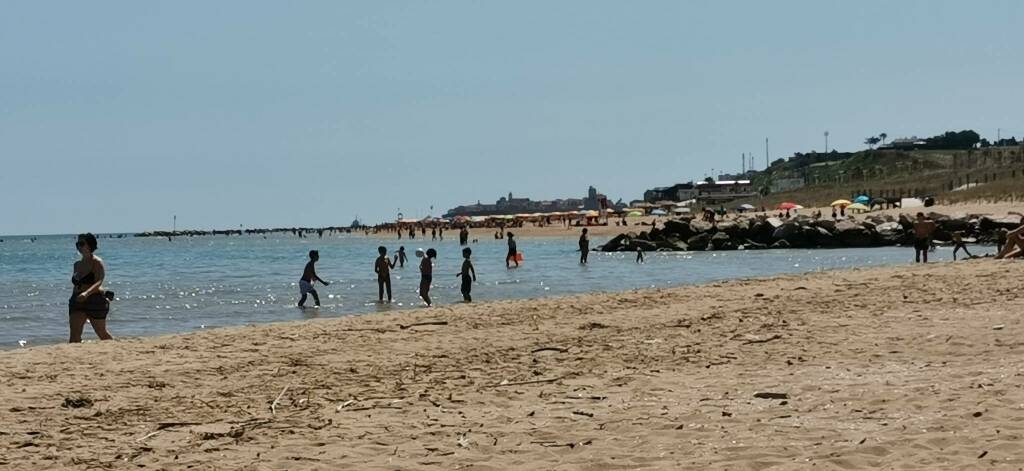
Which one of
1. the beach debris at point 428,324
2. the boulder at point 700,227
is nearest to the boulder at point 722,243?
the boulder at point 700,227

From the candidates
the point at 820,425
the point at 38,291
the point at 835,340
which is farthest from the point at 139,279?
the point at 820,425

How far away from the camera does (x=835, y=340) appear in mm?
9891

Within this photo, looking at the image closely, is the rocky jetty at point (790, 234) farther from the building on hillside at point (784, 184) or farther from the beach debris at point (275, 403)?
the building on hillside at point (784, 184)

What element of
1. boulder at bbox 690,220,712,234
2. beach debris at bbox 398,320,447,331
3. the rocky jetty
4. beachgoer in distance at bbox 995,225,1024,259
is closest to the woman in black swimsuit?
beach debris at bbox 398,320,447,331

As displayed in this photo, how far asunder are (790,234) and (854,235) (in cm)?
293

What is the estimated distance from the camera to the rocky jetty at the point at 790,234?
44.7 meters

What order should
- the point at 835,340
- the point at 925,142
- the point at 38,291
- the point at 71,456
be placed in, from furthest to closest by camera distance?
the point at 925,142, the point at 38,291, the point at 835,340, the point at 71,456

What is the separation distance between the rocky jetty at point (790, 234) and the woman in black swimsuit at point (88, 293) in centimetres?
3268

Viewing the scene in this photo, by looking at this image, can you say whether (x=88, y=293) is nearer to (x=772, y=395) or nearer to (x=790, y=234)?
(x=772, y=395)

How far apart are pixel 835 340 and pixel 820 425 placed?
372 centimetres

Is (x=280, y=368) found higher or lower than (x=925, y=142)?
lower

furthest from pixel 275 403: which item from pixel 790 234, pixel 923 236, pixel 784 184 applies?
pixel 784 184

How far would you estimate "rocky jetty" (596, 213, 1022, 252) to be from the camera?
44656 millimetres

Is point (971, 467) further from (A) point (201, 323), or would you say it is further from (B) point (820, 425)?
(A) point (201, 323)
